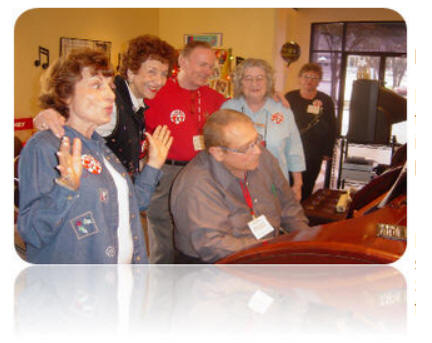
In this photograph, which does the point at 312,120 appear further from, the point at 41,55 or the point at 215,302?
the point at 41,55

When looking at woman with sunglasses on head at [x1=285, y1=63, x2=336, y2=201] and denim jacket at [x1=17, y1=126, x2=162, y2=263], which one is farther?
woman with sunglasses on head at [x1=285, y1=63, x2=336, y2=201]

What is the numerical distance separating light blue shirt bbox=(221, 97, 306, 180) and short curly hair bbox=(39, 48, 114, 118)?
0.63 m

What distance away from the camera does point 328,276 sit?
1221 millimetres

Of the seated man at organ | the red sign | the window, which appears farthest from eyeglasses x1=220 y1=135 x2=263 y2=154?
the red sign

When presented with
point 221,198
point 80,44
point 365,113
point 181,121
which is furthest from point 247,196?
point 80,44

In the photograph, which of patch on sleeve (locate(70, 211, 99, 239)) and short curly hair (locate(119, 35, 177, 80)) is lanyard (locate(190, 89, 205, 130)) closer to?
short curly hair (locate(119, 35, 177, 80))

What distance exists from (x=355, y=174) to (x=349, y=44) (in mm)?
514

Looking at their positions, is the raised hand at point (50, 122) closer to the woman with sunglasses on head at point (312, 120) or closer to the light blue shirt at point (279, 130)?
the light blue shirt at point (279, 130)

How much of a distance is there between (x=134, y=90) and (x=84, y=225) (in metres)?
0.50

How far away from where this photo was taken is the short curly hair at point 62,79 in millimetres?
1174

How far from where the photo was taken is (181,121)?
5.74ft

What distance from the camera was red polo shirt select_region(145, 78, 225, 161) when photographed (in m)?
1.72

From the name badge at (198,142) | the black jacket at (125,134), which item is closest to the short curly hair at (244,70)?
the name badge at (198,142)
